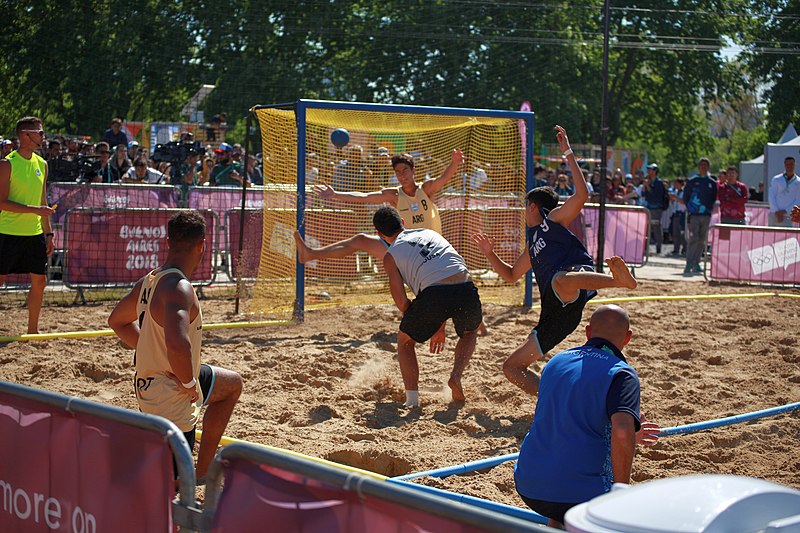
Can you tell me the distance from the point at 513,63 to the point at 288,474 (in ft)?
110

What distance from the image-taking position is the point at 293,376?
8.07 m

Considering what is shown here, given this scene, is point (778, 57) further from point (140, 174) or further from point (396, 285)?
point (396, 285)

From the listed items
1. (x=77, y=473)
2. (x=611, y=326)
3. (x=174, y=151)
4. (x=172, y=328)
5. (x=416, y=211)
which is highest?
(x=174, y=151)

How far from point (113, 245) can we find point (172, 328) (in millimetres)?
8683

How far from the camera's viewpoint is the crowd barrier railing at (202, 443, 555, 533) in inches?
87.7

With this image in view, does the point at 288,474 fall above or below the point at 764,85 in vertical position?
below

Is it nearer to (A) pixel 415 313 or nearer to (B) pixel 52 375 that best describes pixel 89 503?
(A) pixel 415 313

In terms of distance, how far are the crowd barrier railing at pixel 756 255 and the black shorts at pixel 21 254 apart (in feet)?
35.1

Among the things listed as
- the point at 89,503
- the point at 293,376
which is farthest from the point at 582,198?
the point at 89,503

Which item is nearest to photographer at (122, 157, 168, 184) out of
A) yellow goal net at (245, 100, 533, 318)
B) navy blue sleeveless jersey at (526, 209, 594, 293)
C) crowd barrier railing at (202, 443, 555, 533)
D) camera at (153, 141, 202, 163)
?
camera at (153, 141, 202, 163)

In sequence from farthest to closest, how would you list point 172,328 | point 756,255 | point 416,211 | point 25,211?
point 756,255 < point 416,211 < point 25,211 < point 172,328

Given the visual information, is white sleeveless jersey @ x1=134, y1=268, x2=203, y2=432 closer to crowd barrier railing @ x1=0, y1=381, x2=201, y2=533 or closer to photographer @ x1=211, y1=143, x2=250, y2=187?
crowd barrier railing @ x1=0, y1=381, x2=201, y2=533

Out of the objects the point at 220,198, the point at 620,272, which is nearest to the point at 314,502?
the point at 620,272

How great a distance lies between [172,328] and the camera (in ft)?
14.0
